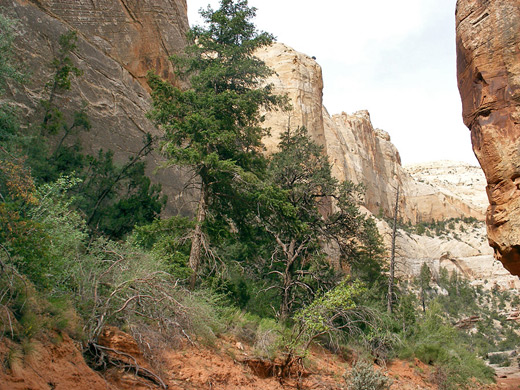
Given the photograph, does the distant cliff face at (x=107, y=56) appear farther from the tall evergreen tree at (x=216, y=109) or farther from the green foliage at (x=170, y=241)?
the green foliage at (x=170, y=241)

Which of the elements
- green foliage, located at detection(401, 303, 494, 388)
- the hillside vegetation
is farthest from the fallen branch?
green foliage, located at detection(401, 303, 494, 388)

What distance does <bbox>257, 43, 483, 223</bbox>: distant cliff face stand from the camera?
37.9 metres

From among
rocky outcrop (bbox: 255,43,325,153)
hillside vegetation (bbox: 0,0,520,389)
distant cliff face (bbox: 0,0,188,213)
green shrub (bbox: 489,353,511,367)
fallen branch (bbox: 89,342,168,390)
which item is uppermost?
rocky outcrop (bbox: 255,43,325,153)

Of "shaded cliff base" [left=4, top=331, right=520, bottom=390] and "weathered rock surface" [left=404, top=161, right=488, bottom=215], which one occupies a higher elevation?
"weathered rock surface" [left=404, top=161, right=488, bottom=215]

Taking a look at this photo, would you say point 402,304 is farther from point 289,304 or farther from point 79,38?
point 79,38

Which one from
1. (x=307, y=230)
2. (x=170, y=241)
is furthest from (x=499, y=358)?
(x=170, y=241)

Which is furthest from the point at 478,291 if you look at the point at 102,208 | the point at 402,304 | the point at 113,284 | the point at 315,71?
the point at 113,284

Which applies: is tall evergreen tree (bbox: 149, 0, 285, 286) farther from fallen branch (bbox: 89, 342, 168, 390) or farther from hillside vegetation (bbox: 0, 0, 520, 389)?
fallen branch (bbox: 89, 342, 168, 390)

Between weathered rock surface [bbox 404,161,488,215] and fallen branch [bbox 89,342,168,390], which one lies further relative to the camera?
weathered rock surface [bbox 404,161,488,215]

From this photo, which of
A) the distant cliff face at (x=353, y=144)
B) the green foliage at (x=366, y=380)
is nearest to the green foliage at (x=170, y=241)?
the green foliage at (x=366, y=380)

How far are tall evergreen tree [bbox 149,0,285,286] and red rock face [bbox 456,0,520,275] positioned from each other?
6.08m

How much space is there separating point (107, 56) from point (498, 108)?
2084cm

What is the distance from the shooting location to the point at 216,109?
13.5 m

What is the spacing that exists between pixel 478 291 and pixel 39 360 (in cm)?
5544
